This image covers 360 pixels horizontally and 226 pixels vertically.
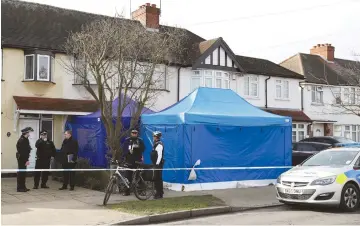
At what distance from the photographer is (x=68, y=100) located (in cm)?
1950

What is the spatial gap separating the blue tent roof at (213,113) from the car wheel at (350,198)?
4.61 meters

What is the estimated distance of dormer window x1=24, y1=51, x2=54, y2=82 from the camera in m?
18.7

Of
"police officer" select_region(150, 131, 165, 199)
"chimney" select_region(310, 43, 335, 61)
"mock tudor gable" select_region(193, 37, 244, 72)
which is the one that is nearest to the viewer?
"police officer" select_region(150, 131, 165, 199)

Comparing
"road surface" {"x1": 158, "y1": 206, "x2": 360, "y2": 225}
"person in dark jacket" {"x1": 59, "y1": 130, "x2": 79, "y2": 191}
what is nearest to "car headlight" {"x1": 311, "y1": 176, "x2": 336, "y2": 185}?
"road surface" {"x1": 158, "y1": 206, "x2": 360, "y2": 225}

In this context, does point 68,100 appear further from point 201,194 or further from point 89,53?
point 201,194

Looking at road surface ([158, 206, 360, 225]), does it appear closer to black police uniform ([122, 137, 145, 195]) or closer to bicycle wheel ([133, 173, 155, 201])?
bicycle wheel ([133, 173, 155, 201])

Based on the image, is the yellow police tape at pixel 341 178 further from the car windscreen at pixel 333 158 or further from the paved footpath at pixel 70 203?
the paved footpath at pixel 70 203

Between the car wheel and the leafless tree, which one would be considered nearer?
the car wheel

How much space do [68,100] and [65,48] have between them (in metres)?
2.27

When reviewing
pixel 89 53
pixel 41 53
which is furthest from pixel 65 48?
pixel 89 53

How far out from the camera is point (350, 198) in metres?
10.4

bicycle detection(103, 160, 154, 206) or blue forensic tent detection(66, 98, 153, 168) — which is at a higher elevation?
blue forensic tent detection(66, 98, 153, 168)

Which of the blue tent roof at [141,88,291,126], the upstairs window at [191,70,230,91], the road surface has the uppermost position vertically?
the upstairs window at [191,70,230,91]

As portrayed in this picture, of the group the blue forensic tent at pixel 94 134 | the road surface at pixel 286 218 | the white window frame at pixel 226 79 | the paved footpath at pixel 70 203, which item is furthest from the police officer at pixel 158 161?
the white window frame at pixel 226 79
